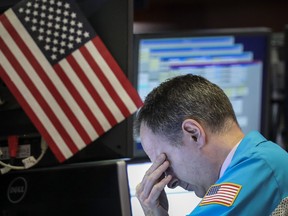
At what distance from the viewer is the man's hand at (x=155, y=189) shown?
1.36 metres

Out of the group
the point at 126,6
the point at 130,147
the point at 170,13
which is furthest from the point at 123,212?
the point at 170,13

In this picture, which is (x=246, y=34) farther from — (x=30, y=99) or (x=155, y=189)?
(x=30, y=99)

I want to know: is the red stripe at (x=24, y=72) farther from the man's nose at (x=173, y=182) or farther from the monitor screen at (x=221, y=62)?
the monitor screen at (x=221, y=62)

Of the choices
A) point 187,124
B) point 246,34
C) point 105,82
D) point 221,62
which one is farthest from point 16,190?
point 246,34

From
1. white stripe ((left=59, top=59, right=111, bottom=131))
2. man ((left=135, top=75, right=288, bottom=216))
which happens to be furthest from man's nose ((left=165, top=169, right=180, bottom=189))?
white stripe ((left=59, top=59, right=111, bottom=131))

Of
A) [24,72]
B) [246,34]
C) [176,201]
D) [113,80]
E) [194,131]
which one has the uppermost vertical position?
[24,72]

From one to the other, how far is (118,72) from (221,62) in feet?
4.11

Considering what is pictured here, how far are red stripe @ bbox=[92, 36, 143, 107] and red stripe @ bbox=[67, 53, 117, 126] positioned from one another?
0.21ft

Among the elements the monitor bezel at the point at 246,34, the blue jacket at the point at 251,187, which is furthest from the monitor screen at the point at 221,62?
the blue jacket at the point at 251,187

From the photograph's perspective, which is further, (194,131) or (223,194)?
(194,131)

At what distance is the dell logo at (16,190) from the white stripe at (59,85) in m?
0.21

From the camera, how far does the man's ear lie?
1263 millimetres

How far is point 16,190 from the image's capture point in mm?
1286

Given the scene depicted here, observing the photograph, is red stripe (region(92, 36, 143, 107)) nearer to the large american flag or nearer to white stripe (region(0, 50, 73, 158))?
the large american flag
